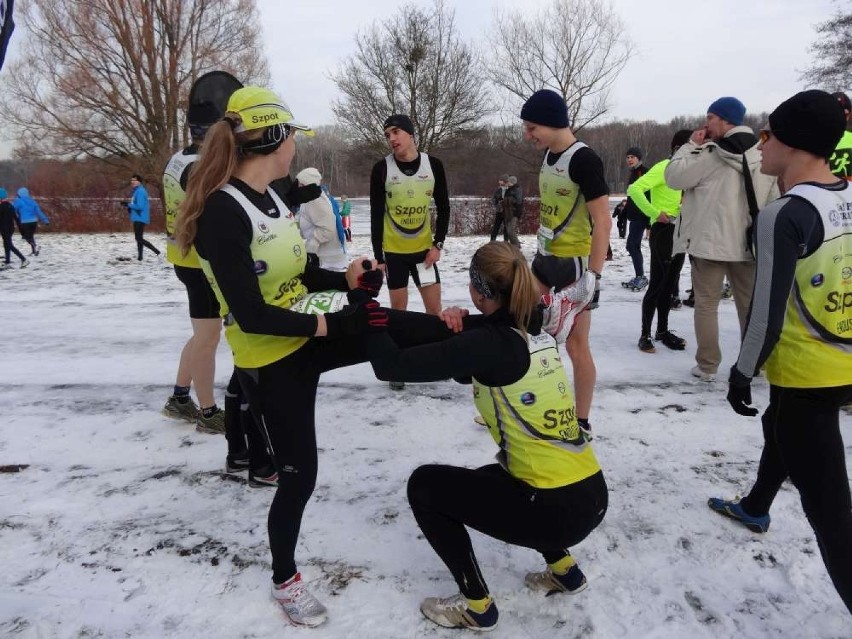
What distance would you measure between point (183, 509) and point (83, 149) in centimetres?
2517

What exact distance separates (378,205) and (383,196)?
86 mm

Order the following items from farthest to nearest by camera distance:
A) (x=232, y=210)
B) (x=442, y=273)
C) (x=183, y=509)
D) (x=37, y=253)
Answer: (x=37, y=253)
(x=442, y=273)
(x=183, y=509)
(x=232, y=210)

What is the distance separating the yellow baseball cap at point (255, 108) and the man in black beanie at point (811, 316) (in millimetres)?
1815

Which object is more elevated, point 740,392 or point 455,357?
point 455,357

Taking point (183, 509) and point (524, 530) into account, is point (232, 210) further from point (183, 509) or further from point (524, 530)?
point (183, 509)

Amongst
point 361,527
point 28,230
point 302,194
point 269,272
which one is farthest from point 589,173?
point 28,230

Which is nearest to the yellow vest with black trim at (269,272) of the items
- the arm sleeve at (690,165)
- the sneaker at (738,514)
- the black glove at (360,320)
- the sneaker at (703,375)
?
the black glove at (360,320)

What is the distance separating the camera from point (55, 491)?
3178 millimetres

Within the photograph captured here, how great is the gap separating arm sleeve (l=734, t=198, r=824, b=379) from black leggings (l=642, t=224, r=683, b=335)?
11.3 ft

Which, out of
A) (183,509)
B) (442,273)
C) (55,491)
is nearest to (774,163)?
(183,509)

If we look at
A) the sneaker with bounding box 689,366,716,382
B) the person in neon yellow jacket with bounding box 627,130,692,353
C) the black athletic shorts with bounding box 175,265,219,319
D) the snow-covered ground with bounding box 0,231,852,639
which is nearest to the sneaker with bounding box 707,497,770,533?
the snow-covered ground with bounding box 0,231,852,639

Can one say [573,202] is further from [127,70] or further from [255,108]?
[127,70]

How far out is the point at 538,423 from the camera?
2.06m

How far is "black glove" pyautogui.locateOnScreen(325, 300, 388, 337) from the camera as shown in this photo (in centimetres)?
197
